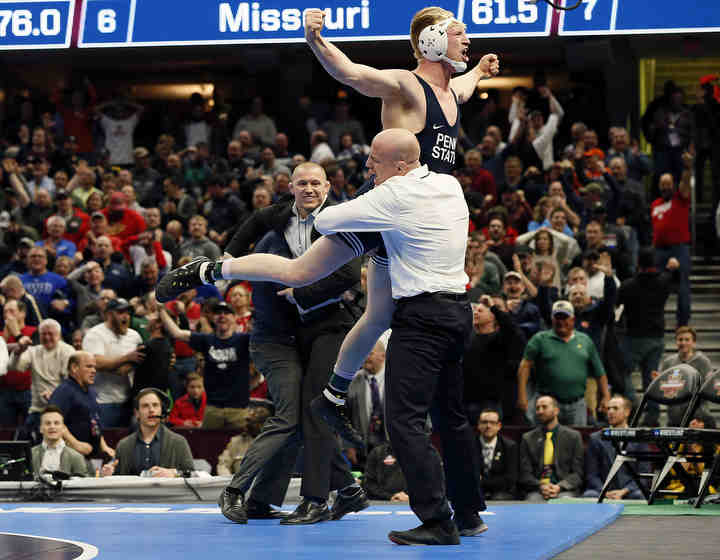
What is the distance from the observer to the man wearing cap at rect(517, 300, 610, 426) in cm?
1057

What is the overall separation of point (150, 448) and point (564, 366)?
11.5 ft

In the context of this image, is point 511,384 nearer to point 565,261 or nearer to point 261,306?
point 565,261

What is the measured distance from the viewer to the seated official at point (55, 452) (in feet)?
31.0

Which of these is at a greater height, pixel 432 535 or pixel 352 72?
pixel 352 72

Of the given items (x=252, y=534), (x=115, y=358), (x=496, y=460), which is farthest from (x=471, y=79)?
(x=115, y=358)

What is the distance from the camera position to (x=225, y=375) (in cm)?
1077

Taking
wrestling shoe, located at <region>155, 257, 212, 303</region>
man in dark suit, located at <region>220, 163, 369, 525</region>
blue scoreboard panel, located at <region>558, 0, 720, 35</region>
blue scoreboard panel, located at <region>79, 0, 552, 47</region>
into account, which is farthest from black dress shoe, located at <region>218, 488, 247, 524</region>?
blue scoreboard panel, located at <region>558, 0, 720, 35</region>

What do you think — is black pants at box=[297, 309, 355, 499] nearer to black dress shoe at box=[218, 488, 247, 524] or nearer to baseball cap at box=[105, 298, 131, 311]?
black dress shoe at box=[218, 488, 247, 524]

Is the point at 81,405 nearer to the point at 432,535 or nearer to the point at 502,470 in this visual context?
the point at 502,470

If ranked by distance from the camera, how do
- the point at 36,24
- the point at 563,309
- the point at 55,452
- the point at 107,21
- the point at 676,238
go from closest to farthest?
the point at 55,452 → the point at 563,309 → the point at 676,238 → the point at 36,24 → the point at 107,21

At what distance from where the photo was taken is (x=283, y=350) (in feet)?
20.9

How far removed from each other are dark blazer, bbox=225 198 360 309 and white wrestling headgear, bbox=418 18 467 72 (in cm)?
105

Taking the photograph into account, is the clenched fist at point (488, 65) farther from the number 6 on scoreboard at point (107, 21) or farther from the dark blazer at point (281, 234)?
the number 6 on scoreboard at point (107, 21)

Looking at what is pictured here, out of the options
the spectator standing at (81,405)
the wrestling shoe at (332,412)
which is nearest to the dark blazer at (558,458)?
the spectator standing at (81,405)
